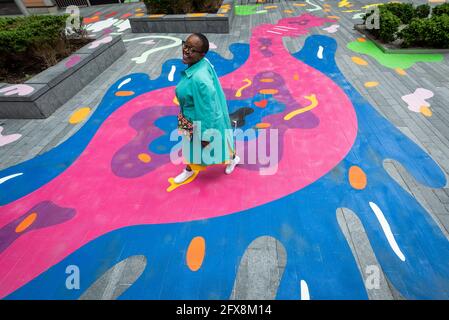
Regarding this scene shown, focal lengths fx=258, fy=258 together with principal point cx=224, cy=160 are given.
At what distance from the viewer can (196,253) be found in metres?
→ 2.85

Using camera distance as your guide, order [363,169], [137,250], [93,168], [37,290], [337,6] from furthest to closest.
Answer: [337,6], [93,168], [363,169], [137,250], [37,290]

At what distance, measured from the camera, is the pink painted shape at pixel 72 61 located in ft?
19.0

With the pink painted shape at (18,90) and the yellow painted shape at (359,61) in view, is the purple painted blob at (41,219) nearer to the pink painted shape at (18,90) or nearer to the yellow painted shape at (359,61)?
the pink painted shape at (18,90)

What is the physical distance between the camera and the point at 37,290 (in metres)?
2.65

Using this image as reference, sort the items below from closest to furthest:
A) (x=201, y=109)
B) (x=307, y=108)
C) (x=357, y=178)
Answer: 1. (x=201, y=109)
2. (x=357, y=178)
3. (x=307, y=108)

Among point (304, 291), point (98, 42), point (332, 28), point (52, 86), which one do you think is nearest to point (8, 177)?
point (52, 86)

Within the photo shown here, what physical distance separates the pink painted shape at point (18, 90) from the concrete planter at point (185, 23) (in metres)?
5.32

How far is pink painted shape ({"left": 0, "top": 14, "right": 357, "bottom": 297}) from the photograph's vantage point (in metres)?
3.01

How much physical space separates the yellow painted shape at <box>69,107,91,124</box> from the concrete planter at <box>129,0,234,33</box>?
5125 mm

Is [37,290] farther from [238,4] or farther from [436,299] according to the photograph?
[238,4]

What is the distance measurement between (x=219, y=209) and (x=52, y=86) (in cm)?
450

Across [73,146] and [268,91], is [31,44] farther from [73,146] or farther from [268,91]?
[268,91]

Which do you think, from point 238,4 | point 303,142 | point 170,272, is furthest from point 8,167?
point 238,4
